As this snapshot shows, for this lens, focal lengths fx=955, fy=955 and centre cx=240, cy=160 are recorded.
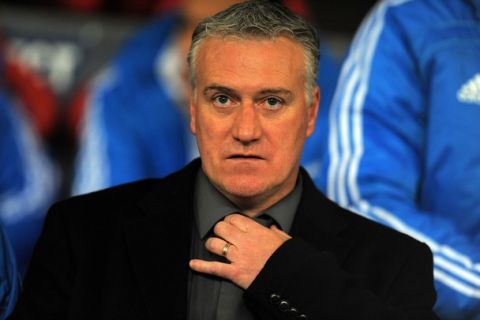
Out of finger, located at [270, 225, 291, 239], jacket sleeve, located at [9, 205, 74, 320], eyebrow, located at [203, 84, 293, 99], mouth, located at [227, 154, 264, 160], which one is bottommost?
jacket sleeve, located at [9, 205, 74, 320]

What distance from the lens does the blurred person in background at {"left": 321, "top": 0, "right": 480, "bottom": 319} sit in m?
2.04

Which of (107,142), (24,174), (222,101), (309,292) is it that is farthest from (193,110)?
(24,174)

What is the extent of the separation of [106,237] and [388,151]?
0.72 meters

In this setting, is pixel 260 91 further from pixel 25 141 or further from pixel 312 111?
pixel 25 141

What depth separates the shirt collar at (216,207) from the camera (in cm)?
177

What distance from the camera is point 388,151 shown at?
216 cm

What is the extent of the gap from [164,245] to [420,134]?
735 mm

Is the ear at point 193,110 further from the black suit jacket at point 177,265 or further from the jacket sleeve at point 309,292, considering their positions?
the jacket sleeve at point 309,292

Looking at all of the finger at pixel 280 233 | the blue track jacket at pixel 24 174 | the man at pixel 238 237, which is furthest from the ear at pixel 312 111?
the blue track jacket at pixel 24 174

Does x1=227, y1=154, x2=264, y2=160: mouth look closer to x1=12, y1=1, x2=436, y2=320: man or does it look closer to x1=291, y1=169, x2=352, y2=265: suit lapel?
x1=12, y1=1, x2=436, y2=320: man

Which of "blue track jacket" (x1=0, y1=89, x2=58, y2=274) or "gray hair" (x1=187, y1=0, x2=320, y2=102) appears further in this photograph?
"blue track jacket" (x1=0, y1=89, x2=58, y2=274)

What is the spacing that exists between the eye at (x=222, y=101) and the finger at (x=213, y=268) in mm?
281

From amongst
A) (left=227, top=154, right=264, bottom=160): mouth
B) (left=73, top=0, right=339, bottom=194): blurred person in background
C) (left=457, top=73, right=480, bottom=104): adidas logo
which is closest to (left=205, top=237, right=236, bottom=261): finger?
(left=227, top=154, right=264, bottom=160): mouth

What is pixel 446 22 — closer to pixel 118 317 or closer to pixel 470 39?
pixel 470 39
